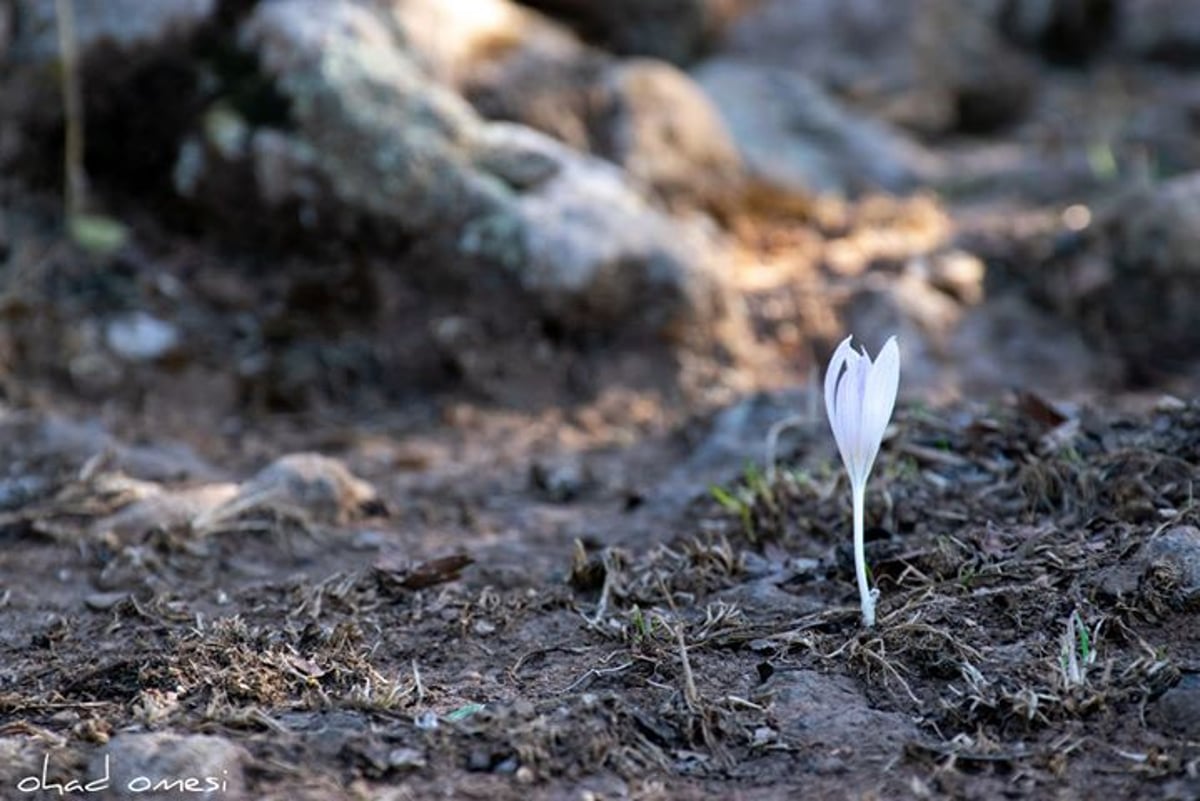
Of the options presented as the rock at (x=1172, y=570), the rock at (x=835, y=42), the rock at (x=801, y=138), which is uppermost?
the rock at (x=1172, y=570)

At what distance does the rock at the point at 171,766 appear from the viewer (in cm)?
225

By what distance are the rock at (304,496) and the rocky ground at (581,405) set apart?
1 centimetres

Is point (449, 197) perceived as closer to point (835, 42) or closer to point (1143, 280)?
point (1143, 280)

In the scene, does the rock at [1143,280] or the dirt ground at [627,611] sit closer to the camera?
→ the dirt ground at [627,611]

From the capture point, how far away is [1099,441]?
3.65 metres

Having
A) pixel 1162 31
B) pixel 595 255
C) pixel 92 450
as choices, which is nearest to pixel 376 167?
pixel 595 255

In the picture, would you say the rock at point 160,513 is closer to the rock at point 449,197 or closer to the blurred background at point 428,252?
the blurred background at point 428,252

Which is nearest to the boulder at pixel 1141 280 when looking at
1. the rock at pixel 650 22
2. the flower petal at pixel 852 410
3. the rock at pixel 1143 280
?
the rock at pixel 1143 280

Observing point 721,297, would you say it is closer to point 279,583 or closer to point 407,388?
point 407,388

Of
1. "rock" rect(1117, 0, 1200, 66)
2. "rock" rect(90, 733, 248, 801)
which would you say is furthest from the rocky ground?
"rock" rect(1117, 0, 1200, 66)

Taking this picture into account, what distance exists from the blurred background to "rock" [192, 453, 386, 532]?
0.94m

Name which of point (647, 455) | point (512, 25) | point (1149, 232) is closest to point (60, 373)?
point (647, 455)

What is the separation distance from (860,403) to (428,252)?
288 centimetres

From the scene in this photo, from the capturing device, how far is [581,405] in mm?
5227
